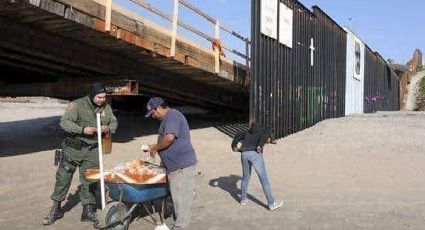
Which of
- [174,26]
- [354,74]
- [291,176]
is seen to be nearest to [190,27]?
[174,26]

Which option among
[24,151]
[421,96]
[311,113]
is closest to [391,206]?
[24,151]

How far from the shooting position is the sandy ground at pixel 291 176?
7285 mm

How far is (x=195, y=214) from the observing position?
24.9 feet

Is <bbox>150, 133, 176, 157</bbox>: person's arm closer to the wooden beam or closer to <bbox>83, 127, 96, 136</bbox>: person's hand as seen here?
<bbox>83, 127, 96, 136</bbox>: person's hand

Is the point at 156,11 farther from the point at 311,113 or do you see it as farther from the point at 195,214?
the point at 311,113

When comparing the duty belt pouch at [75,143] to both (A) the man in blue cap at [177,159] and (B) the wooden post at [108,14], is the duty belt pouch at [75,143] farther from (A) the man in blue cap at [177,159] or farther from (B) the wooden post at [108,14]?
(B) the wooden post at [108,14]

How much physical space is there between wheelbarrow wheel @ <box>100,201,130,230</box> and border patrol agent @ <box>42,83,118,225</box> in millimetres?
763

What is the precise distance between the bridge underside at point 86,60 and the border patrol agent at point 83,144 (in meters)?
2.98

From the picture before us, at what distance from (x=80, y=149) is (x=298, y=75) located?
435 inches

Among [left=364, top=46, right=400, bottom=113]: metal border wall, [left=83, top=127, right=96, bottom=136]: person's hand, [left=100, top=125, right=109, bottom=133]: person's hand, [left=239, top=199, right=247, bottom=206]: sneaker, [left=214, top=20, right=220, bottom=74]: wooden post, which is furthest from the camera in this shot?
[left=364, top=46, right=400, bottom=113]: metal border wall

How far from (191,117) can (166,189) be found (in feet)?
44.4

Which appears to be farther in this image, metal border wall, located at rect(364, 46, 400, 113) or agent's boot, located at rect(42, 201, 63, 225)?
metal border wall, located at rect(364, 46, 400, 113)

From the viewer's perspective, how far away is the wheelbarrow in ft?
20.3

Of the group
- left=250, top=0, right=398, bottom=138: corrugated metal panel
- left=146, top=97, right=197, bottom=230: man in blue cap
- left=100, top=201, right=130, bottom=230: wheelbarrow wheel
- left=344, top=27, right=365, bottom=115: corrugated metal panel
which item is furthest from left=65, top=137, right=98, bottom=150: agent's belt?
left=344, top=27, right=365, bottom=115: corrugated metal panel
